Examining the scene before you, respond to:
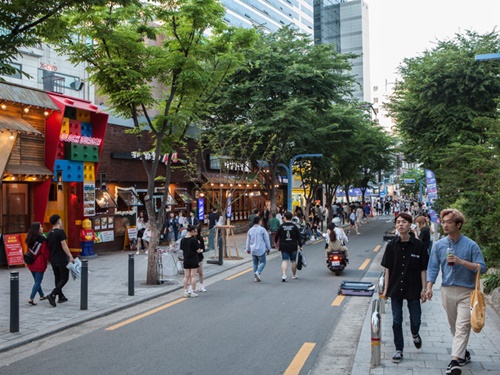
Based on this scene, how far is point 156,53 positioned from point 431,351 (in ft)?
31.8

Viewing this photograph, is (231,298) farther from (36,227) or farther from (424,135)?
(424,135)

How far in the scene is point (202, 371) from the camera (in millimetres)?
6273

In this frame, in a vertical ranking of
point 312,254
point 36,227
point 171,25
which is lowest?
point 312,254

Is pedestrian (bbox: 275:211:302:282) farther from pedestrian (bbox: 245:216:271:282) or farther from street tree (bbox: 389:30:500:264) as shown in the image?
street tree (bbox: 389:30:500:264)

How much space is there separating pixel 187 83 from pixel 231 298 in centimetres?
576

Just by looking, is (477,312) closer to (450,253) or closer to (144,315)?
(450,253)

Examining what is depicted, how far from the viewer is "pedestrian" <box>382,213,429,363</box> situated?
6.26m

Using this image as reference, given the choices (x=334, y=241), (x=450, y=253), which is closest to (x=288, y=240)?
(x=334, y=241)

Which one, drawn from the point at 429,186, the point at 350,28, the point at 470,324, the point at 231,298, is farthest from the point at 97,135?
the point at 350,28

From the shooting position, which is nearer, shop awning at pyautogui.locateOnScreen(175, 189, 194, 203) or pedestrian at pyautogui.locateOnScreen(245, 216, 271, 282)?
pedestrian at pyautogui.locateOnScreen(245, 216, 271, 282)

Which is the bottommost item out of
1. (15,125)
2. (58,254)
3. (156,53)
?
(58,254)

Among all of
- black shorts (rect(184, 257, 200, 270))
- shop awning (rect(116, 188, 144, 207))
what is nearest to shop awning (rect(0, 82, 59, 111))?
shop awning (rect(116, 188, 144, 207))

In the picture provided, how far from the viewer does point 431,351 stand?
21.8 ft

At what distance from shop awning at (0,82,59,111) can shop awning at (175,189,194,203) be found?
11396 millimetres
